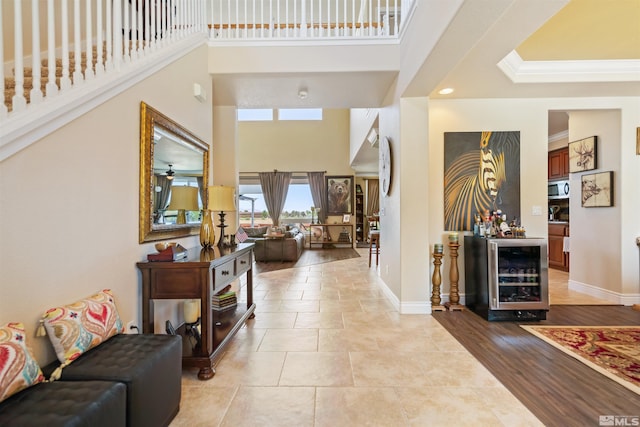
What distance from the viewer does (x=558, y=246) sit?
19.0 ft

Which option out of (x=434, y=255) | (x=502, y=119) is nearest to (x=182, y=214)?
(x=434, y=255)

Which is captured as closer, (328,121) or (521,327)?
(521,327)

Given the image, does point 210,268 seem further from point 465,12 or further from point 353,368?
point 465,12

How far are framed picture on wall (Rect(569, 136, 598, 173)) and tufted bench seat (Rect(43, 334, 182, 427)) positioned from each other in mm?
5359

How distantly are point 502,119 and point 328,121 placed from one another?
7.30 metres

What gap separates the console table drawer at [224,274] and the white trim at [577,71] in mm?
3657

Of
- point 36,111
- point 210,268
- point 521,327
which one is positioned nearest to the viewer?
point 36,111

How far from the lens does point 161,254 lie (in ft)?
6.82

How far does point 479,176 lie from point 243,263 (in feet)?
10.4

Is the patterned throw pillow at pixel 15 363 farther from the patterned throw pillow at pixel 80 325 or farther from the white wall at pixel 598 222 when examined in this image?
the white wall at pixel 598 222

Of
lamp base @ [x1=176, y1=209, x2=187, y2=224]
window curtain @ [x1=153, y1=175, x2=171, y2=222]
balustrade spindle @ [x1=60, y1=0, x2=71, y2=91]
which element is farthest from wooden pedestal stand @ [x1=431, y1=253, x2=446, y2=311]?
balustrade spindle @ [x1=60, y1=0, x2=71, y2=91]

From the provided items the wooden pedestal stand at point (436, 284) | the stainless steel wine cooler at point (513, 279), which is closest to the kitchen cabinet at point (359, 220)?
the wooden pedestal stand at point (436, 284)

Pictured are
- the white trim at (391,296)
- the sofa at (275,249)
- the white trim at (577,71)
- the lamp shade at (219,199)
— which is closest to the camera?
the lamp shade at (219,199)

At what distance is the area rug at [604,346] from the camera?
2.09m
